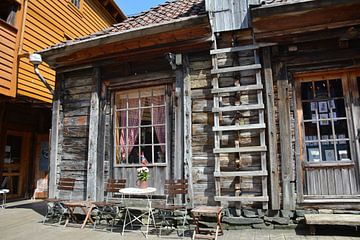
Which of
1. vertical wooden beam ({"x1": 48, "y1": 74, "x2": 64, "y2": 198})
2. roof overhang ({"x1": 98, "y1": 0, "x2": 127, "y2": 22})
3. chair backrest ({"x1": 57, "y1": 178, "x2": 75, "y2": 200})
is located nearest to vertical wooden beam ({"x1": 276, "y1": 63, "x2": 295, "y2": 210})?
chair backrest ({"x1": 57, "y1": 178, "x2": 75, "y2": 200})

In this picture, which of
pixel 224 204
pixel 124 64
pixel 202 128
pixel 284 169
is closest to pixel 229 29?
pixel 202 128

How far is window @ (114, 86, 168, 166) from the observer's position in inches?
216

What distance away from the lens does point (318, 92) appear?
4691 mm

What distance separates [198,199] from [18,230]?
3.18 metres

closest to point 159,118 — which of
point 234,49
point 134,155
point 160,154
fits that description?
point 160,154

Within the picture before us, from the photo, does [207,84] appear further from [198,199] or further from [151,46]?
[198,199]

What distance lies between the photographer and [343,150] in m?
4.46

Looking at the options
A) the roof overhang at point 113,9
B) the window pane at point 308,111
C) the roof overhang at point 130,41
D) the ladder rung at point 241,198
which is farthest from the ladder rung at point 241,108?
the roof overhang at point 113,9

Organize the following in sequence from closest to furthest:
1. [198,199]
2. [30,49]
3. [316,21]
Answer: [316,21] < [198,199] < [30,49]

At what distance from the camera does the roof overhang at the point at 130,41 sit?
4.86 metres

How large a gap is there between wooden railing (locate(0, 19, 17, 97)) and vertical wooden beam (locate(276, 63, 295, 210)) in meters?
6.67

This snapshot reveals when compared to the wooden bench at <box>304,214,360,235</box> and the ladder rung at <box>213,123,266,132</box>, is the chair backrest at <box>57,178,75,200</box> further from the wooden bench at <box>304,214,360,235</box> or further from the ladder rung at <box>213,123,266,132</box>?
the wooden bench at <box>304,214,360,235</box>

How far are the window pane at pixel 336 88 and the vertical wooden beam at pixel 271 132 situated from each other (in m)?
0.98

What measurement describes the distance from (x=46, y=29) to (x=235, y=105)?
24.2ft
